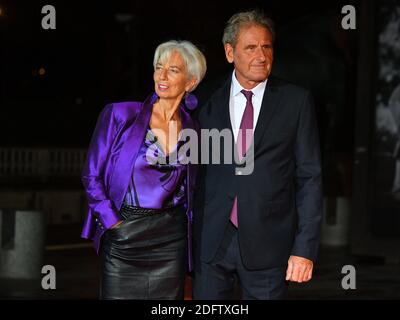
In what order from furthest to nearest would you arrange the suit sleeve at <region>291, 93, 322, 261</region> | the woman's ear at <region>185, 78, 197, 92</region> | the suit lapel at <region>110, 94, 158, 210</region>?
the woman's ear at <region>185, 78, 197, 92</region>, the suit sleeve at <region>291, 93, 322, 261</region>, the suit lapel at <region>110, 94, 158, 210</region>

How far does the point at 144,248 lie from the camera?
462 cm

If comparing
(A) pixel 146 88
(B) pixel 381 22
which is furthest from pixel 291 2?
(B) pixel 381 22

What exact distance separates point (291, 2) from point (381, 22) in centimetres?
1090

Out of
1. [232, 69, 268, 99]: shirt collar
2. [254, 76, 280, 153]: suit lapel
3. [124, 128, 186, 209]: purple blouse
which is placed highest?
[232, 69, 268, 99]: shirt collar

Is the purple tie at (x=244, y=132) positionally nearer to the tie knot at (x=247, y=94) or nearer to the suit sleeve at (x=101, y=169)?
the tie knot at (x=247, y=94)

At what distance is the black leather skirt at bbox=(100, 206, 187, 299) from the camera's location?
4.57 m

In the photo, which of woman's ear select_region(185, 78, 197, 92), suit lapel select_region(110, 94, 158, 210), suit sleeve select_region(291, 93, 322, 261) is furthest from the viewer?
woman's ear select_region(185, 78, 197, 92)

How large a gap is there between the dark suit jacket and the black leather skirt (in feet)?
0.42

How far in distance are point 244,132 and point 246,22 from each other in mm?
565

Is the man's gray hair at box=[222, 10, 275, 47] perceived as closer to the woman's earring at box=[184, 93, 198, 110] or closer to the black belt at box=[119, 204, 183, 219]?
the woman's earring at box=[184, 93, 198, 110]

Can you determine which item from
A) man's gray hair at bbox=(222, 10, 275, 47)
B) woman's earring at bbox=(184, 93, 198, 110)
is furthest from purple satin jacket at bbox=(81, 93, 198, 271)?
man's gray hair at bbox=(222, 10, 275, 47)

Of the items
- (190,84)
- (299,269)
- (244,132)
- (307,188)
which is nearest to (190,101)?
(190,84)

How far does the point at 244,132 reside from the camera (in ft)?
15.2

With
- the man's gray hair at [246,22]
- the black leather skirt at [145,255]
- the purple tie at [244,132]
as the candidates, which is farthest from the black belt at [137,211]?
the man's gray hair at [246,22]
